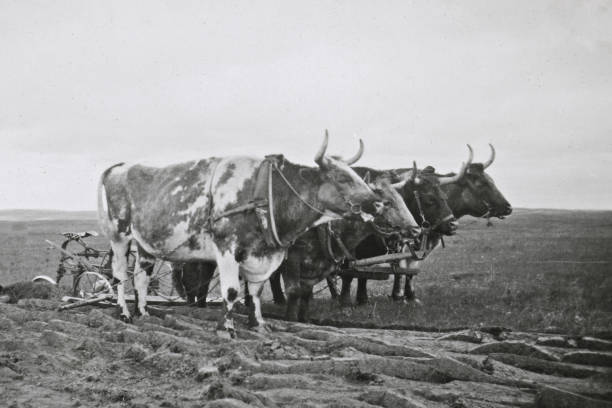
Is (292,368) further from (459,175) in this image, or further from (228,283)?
(459,175)

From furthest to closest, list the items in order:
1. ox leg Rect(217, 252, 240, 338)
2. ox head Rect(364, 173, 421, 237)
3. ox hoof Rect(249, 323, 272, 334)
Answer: ox head Rect(364, 173, 421, 237)
ox hoof Rect(249, 323, 272, 334)
ox leg Rect(217, 252, 240, 338)

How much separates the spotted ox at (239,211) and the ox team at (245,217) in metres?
0.01

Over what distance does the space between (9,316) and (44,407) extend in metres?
4.34

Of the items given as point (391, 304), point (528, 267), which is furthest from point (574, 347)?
point (528, 267)

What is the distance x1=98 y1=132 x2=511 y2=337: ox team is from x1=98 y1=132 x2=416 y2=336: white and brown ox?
14 millimetres

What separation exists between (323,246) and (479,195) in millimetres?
4346

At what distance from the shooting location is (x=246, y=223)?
805 centimetres

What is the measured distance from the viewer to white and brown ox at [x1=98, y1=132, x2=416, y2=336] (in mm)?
8023

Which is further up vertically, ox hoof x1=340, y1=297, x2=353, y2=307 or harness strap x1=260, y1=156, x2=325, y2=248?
harness strap x1=260, y1=156, x2=325, y2=248

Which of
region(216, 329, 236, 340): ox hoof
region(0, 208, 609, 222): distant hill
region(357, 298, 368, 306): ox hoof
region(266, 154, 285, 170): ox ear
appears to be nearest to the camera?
region(216, 329, 236, 340): ox hoof

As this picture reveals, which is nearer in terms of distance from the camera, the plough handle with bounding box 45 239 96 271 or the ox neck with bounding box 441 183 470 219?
the plough handle with bounding box 45 239 96 271

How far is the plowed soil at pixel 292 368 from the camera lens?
5004mm

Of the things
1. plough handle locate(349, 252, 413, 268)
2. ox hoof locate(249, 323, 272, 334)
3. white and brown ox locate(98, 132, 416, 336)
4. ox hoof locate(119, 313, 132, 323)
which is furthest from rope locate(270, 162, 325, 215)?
ox hoof locate(119, 313, 132, 323)

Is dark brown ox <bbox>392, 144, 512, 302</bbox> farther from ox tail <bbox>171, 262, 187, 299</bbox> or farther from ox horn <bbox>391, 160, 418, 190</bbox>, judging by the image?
ox tail <bbox>171, 262, 187, 299</bbox>
